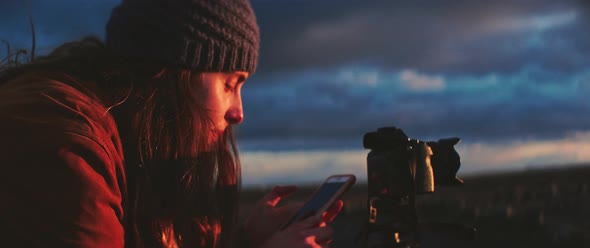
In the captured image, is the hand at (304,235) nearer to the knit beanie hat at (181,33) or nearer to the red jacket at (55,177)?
the red jacket at (55,177)

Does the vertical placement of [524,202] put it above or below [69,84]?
below

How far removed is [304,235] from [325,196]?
1.03 feet

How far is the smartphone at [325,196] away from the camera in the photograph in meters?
2.20

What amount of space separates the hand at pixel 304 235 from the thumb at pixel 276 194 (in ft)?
1.94

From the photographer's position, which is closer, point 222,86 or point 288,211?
point 222,86

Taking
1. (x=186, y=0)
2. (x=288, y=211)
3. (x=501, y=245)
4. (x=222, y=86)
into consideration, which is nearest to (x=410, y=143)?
(x=288, y=211)

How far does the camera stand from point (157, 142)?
2254mm

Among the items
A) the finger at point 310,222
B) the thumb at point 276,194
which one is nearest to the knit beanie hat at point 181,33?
the thumb at point 276,194

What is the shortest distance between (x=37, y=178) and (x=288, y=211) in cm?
121

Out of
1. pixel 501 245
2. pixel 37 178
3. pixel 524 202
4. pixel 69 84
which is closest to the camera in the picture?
pixel 37 178

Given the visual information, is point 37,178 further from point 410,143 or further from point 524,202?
point 524,202

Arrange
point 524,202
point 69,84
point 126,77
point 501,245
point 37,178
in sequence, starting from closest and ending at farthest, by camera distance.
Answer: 1. point 37,178
2. point 69,84
3. point 126,77
4. point 501,245
5. point 524,202

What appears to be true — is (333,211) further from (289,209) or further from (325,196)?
(289,209)

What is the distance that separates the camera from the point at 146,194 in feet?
7.12
